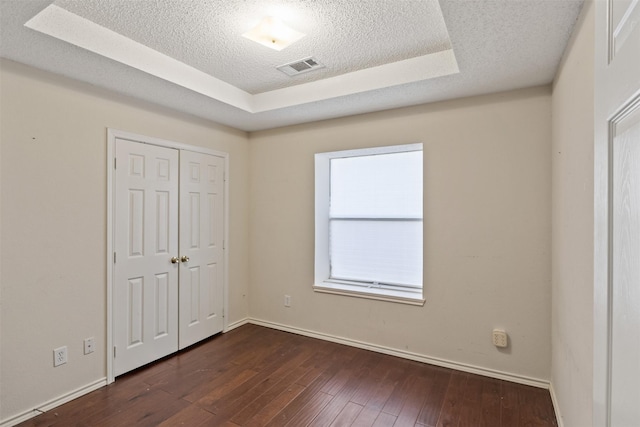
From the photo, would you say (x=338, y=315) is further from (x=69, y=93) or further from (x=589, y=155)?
(x=69, y=93)

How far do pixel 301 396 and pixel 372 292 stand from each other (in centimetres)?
122

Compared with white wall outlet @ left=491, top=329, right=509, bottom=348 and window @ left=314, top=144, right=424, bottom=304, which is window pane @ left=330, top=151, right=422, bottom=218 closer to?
window @ left=314, top=144, right=424, bottom=304

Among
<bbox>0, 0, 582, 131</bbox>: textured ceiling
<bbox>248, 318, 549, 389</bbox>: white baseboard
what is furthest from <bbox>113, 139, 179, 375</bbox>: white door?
<bbox>248, 318, 549, 389</bbox>: white baseboard

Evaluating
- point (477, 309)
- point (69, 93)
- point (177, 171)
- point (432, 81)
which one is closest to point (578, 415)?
point (477, 309)

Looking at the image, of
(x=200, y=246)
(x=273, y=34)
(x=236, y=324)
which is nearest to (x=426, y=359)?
(x=236, y=324)

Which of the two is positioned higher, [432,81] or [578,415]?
[432,81]

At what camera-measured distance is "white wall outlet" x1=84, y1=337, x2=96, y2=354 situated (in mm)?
2551

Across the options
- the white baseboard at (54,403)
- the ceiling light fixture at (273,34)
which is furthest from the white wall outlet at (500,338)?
the white baseboard at (54,403)

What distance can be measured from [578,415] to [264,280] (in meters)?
3.09

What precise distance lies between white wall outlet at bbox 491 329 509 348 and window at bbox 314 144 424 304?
24.6 inches

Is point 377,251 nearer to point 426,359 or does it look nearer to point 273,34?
point 426,359

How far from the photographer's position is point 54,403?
235cm

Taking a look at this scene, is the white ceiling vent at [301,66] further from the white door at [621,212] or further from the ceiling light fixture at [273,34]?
the white door at [621,212]

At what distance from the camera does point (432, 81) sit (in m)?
2.52
